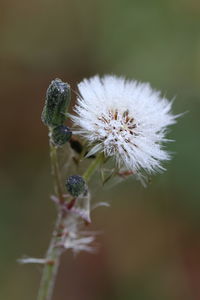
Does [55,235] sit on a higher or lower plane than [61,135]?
lower

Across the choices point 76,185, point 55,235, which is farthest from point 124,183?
point 76,185

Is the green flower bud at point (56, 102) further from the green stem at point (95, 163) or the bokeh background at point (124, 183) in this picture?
the bokeh background at point (124, 183)

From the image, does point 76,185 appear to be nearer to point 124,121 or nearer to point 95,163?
point 95,163

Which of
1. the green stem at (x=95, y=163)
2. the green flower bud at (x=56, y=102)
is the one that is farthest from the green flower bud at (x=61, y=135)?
the green stem at (x=95, y=163)

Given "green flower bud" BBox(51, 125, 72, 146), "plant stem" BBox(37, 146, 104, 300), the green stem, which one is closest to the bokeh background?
"plant stem" BBox(37, 146, 104, 300)

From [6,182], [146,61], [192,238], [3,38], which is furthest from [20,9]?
[192,238]

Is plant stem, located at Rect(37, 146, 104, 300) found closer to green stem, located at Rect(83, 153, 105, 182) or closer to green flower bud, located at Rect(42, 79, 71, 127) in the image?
green stem, located at Rect(83, 153, 105, 182)
